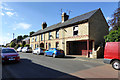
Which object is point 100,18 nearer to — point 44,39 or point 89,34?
point 89,34

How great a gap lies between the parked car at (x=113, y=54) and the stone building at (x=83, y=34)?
5491mm

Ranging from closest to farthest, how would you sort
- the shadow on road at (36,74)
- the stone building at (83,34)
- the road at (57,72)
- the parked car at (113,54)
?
the shadow on road at (36,74), the road at (57,72), the parked car at (113,54), the stone building at (83,34)

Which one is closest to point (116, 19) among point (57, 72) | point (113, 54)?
point (113, 54)

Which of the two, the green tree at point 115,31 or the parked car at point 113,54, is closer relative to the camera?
the parked car at point 113,54

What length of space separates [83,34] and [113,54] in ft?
27.2

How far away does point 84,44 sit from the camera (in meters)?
18.4

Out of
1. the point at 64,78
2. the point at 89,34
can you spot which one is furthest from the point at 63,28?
the point at 64,78

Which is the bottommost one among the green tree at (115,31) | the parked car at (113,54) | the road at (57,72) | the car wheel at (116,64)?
the road at (57,72)

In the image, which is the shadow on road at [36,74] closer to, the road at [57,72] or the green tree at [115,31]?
the road at [57,72]

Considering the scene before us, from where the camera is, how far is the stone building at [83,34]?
14834 millimetres

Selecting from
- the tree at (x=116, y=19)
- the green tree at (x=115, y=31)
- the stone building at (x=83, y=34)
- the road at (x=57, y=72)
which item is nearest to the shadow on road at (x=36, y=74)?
the road at (x=57, y=72)

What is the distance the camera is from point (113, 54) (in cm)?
725

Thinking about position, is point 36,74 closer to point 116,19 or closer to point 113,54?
point 113,54

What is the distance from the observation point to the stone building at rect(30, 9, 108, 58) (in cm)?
1483
